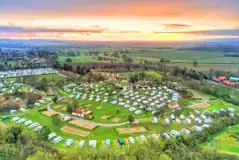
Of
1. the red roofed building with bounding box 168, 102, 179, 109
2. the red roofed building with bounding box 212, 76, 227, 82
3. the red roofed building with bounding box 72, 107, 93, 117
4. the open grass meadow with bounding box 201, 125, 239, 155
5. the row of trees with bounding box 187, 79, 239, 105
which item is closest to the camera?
the open grass meadow with bounding box 201, 125, 239, 155

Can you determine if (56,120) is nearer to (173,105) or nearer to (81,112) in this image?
(81,112)

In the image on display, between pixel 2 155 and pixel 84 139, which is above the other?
pixel 2 155

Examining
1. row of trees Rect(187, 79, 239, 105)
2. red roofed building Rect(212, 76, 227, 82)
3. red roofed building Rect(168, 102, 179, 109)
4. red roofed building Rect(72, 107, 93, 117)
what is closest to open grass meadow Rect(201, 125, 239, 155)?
red roofed building Rect(168, 102, 179, 109)

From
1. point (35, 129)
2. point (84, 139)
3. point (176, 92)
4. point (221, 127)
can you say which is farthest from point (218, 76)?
point (35, 129)

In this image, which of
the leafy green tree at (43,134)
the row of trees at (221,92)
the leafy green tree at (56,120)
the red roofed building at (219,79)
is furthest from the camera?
the red roofed building at (219,79)

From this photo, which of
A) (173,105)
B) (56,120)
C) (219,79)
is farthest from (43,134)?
(219,79)

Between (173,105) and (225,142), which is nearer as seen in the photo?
(225,142)

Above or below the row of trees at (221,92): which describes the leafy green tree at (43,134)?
below

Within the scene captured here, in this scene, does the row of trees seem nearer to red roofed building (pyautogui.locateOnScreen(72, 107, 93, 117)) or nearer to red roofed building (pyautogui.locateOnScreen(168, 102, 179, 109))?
red roofed building (pyautogui.locateOnScreen(168, 102, 179, 109))

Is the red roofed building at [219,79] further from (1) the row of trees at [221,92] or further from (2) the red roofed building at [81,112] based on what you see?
(2) the red roofed building at [81,112]

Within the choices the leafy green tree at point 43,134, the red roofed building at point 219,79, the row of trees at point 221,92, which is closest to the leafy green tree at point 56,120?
the leafy green tree at point 43,134

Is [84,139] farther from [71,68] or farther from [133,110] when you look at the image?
[71,68]
